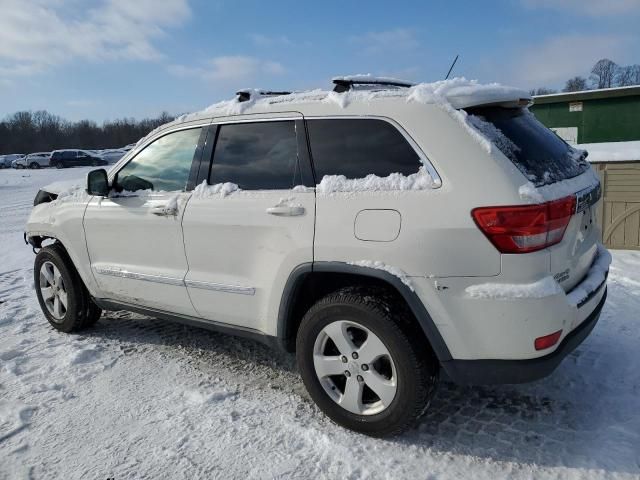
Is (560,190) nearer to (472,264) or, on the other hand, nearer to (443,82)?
(472,264)

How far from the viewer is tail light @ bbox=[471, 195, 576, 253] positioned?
2.36 metres

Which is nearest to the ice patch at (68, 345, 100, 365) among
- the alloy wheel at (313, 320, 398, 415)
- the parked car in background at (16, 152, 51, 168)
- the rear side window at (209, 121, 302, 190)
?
the rear side window at (209, 121, 302, 190)

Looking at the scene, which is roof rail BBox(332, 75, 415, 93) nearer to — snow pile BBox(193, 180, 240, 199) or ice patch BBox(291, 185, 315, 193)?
ice patch BBox(291, 185, 315, 193)

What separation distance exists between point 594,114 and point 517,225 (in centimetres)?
913

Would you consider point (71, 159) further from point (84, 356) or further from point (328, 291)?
point (328, 291)

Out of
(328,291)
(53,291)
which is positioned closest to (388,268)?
(328,291)

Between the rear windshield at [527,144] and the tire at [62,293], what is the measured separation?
347 centimetres

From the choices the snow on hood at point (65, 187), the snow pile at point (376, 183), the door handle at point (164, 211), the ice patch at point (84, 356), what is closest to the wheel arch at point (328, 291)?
the snow pile at point (376, 183)

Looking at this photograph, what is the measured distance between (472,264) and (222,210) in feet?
5.09

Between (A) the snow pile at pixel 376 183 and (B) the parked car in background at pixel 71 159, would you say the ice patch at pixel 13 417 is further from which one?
(B) the parked car in background at pixel 71 159

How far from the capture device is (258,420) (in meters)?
3.06

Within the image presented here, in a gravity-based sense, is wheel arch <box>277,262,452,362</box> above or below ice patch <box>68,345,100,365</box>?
above

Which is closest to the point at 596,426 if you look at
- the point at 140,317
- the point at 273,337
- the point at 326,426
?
the point at 326,426

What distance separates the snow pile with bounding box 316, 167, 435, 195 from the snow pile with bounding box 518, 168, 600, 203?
0.43 metres
